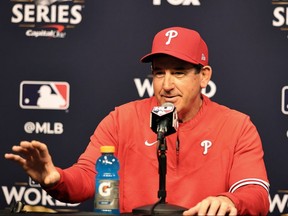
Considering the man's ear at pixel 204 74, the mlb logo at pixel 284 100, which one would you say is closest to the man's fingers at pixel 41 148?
the man's ear at pixel 204 74

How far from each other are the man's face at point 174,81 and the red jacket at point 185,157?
0.48 ft

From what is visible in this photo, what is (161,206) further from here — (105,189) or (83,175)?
(83,175)

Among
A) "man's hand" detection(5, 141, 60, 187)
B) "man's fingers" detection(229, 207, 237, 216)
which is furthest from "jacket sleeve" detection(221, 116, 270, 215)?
"man's hand" detection(5, 141, 60, 187)

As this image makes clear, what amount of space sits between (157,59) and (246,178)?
2.04 feet

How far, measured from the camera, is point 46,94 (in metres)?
4.10

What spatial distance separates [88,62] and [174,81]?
113cm

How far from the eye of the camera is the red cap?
303 centimetres

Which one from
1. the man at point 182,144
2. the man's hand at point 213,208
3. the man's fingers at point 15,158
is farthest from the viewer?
the man at point 182,144

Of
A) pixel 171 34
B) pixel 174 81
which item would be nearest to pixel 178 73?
pixel 174 81

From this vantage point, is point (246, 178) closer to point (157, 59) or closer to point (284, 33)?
point (157, 59)

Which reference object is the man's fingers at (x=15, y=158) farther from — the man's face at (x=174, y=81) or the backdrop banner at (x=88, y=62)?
the backdrop banner at (x=88, y=62)

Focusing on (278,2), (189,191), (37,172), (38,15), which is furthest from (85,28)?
(37,172)

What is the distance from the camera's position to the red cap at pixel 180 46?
303cm

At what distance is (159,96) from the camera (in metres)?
3.08
